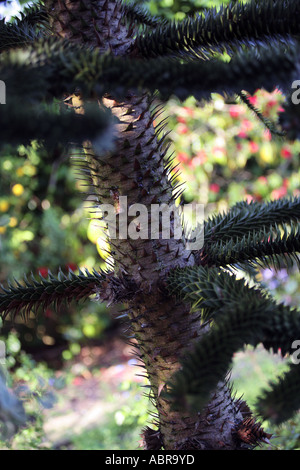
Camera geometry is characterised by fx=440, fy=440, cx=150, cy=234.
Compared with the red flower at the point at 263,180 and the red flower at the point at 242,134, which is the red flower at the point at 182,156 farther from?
the red flower at the point at 263,180

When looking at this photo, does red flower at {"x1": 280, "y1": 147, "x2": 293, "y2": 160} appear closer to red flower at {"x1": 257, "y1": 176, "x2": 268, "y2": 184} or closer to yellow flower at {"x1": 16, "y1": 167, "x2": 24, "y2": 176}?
red flower at {"x1": 257, "y1": 176, "x2": 268, "y2": 184}

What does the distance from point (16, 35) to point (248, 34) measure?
2.06ft

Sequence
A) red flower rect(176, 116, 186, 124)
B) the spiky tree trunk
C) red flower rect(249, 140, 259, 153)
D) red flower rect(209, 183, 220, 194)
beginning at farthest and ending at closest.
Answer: red flower rect(209, 183, 220, 194) → red flower rect(249, 140, 259, 153) → red flower rect(176, 116, 186, 124) → the spiky tree trunk

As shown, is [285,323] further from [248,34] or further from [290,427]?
[290,427]

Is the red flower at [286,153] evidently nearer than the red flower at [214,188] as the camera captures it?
Yes

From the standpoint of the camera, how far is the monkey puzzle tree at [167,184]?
25.4 inches

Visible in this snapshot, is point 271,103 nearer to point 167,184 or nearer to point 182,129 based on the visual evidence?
point 182,129

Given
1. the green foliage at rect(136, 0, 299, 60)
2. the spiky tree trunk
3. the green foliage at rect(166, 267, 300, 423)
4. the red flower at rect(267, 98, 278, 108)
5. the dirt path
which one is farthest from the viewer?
the red flower at rect(267, 98, 278, 108)

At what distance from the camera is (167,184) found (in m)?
1.14

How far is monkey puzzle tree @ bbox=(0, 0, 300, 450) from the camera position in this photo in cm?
64

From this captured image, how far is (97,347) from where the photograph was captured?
211 inches

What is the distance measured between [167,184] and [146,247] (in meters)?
0.17

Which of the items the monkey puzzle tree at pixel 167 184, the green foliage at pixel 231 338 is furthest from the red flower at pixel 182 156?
the green foliage at pixel 231 338

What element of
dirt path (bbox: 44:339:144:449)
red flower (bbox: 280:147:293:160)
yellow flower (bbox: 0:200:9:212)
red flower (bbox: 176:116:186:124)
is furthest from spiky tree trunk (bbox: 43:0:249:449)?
yellow flower (bbox: 0:200:9:212)
